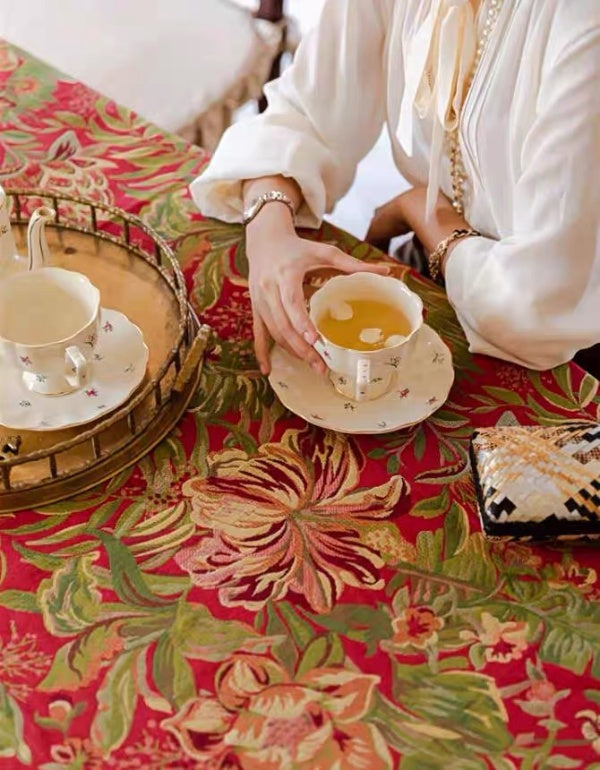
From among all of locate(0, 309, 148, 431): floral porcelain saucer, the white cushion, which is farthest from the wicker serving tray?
the white cushion

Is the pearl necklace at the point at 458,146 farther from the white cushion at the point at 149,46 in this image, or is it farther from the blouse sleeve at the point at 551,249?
the white cushion at the point at 149,46

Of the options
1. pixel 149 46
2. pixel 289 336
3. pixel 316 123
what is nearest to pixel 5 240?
pixel 289 336

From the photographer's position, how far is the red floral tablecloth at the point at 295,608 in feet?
2.23

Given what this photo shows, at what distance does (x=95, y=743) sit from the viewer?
26.5 inches

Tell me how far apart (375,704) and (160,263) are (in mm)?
508

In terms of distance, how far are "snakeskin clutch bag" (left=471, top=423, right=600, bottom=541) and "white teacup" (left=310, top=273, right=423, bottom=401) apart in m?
0.13

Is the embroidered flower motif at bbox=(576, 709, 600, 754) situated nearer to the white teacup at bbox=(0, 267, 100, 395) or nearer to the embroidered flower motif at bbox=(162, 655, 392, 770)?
the embroidered flower motif at bbox=(162, 655, 392, 770)

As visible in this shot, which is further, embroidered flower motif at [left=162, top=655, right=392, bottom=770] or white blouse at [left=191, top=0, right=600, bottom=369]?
white blouse at [left=191, top=0, right=600, bottom=369]

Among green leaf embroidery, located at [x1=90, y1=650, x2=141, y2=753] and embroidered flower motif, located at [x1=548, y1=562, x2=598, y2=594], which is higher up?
embroidered flower motif, located at [x1=548, y1=562, x2=598, y2=594]

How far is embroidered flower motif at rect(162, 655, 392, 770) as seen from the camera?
2.19ft

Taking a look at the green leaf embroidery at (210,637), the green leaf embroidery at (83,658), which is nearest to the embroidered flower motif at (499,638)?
the green leaf embroidery at (210,637)

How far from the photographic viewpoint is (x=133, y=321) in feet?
3.11

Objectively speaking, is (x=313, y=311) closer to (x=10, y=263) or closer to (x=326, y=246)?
(x=326, y=246)

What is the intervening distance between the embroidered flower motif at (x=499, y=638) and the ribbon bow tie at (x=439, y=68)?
50 cm
